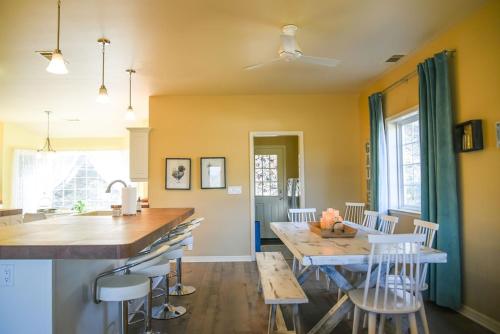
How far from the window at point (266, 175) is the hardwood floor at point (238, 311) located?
290cm

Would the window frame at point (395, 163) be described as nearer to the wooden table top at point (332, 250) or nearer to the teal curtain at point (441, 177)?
the teal curtain at point (441, 177)

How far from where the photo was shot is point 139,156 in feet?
18.1

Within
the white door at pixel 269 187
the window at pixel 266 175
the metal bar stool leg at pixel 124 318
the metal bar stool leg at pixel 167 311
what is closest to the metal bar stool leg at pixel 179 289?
the metal bar stool leg at pixel 167 311

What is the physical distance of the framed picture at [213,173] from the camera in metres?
5.52

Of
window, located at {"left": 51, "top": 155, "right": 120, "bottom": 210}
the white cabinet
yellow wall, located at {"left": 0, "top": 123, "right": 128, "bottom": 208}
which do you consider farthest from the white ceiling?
window, located at {"left": 51, "top": 155, "right": 120, "bottom": 210}

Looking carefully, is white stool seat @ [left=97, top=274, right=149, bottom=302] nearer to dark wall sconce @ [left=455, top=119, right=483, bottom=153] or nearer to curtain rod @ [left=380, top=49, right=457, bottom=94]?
dark wall sconce @ [left=455, top=119, right=483, bottom=153]

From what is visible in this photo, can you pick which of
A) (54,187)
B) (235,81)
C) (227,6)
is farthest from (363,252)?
(54,187)

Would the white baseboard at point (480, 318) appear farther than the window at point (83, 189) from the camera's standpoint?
No

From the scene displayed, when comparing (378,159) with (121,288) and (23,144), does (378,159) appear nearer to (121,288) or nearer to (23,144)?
(121,288)

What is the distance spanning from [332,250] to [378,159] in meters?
2.56

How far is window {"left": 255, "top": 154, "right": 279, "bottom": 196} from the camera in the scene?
7.36 metres

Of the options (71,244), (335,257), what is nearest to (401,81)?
(335,257)

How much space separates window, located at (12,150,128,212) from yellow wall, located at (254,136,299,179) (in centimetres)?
371

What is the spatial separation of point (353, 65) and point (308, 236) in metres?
2.33
